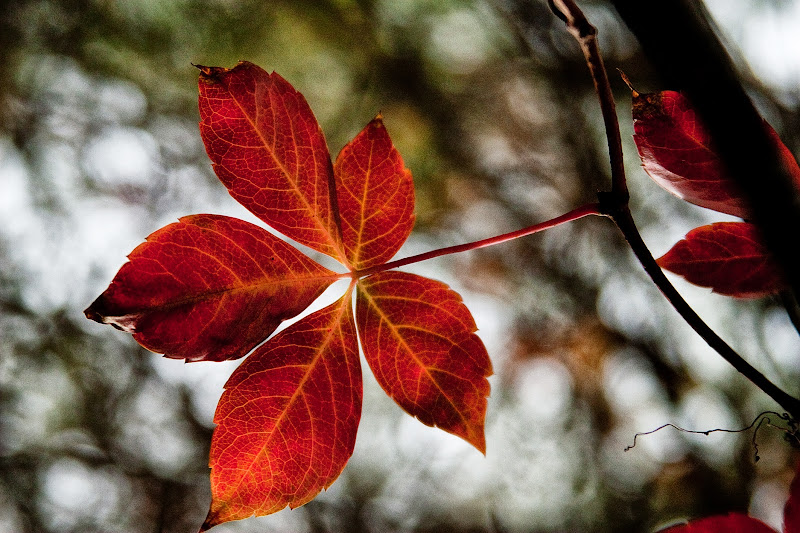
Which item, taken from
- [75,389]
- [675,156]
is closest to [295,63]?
[75,389]

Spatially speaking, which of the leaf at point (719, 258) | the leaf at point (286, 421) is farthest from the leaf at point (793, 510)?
the leaf at point (286, 421)

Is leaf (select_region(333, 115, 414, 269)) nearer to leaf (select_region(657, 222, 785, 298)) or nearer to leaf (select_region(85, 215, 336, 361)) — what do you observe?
leaf (select_region(85, 215, 336, 361))

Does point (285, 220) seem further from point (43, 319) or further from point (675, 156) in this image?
point (43, 319)

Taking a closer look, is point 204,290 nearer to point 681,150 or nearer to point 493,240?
point 493,240

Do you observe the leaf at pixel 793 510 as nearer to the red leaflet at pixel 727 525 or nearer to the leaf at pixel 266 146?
the red leaflet at pixel 727 525

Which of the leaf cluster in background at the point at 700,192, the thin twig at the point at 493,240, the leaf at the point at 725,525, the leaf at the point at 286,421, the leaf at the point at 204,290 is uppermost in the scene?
the leaf cluster in background at the point at 700,192

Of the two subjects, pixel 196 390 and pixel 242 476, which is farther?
pixel 196 390
